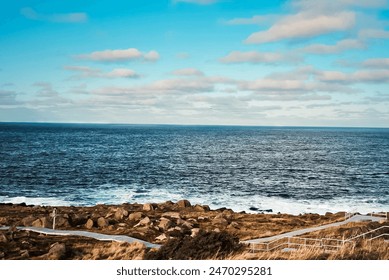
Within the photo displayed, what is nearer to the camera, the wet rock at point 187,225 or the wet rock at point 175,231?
the wet rock at point 175,231

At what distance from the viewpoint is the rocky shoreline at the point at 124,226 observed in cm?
1861

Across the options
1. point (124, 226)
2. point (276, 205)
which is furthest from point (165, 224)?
point (276, 205)

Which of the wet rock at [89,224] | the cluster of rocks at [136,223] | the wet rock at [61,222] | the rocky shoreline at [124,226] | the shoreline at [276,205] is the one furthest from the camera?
the shoreline at [276,205]

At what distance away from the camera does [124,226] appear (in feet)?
93.7

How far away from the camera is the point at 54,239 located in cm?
2366

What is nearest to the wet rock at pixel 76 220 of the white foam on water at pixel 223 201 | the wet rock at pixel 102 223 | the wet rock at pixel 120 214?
the wet rock at pixel 102 223

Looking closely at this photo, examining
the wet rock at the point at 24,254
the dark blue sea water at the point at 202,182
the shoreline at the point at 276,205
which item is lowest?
the shoreline at the point at 276,205

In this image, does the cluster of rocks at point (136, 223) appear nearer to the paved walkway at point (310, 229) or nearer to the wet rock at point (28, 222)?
the wet rock at point (28, 222)

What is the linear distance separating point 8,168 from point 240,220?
1718 inches

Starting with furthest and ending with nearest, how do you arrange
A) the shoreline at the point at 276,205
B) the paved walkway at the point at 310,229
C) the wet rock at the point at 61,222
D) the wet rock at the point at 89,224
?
the shoreline at the point at 276,205, the wet rock at the point at 89,224, the wet rock at the point at 61,222, the paved walkway at the point at 310,229

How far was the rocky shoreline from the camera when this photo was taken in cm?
1861
